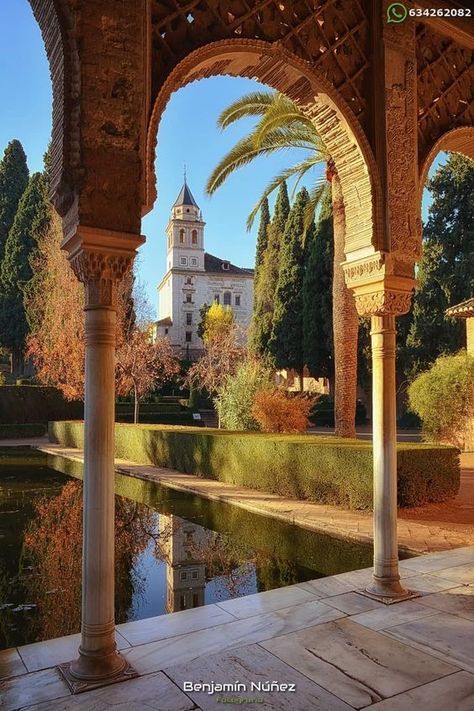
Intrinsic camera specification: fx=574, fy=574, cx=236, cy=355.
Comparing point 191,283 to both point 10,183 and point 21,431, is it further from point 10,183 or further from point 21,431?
point 21,431

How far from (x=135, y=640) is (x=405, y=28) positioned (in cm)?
501

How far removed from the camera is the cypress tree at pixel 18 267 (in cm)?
3028

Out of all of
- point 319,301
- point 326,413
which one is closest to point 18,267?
point 319,301

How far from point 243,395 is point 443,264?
13.8m

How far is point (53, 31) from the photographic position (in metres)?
3.34

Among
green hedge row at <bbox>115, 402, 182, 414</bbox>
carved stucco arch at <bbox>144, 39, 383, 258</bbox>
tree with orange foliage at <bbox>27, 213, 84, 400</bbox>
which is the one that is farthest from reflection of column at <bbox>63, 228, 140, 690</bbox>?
green hedge row at <bbox>115, 402, 182, 414</bbox>

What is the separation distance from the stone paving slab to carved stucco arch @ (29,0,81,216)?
5.00 meters

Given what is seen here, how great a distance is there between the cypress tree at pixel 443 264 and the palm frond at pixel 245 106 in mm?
14600

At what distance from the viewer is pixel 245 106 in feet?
36.0

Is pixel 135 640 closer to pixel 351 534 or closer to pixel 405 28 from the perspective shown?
pixel 351 534

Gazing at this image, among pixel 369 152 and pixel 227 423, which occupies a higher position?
pixel 369 152

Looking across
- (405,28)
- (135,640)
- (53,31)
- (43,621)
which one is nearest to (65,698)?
(135,640)

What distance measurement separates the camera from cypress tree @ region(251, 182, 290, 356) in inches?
1280

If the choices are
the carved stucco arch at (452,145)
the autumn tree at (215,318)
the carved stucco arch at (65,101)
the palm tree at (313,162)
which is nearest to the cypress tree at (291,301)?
the autumn tree at (215,318)
